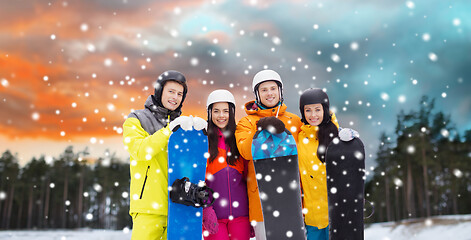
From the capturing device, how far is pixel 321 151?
11.4ft

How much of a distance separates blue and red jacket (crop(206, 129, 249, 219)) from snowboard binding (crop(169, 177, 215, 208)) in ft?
0.70

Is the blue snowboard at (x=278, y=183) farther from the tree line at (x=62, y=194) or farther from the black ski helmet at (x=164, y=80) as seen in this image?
the tree line at (x=62, y=194)

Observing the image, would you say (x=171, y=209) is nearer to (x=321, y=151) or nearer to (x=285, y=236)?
(x=285, y=236)

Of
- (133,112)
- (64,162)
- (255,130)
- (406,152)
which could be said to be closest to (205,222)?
(255,130)

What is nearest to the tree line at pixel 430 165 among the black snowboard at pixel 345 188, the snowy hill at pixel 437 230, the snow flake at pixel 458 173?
the snow flake at pixel 458 173

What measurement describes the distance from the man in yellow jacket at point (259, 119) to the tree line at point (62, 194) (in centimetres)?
3826

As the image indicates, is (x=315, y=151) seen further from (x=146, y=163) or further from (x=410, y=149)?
(x=410, y=149)

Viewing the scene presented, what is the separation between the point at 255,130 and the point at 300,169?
0.61 meters

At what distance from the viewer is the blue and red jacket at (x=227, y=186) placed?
3.23 m

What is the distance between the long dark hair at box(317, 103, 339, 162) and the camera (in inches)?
137

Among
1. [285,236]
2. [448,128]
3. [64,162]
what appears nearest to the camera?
[285,236]

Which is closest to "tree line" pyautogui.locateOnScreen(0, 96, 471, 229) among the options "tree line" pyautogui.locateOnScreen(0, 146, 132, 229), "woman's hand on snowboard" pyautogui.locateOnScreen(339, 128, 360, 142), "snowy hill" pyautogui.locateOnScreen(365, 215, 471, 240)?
"tree line" pyautogui.locateOnScreen(0, 146, 132, 229)

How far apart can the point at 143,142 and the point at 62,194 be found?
139 feet

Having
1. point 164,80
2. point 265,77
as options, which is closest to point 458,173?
point 265,77
